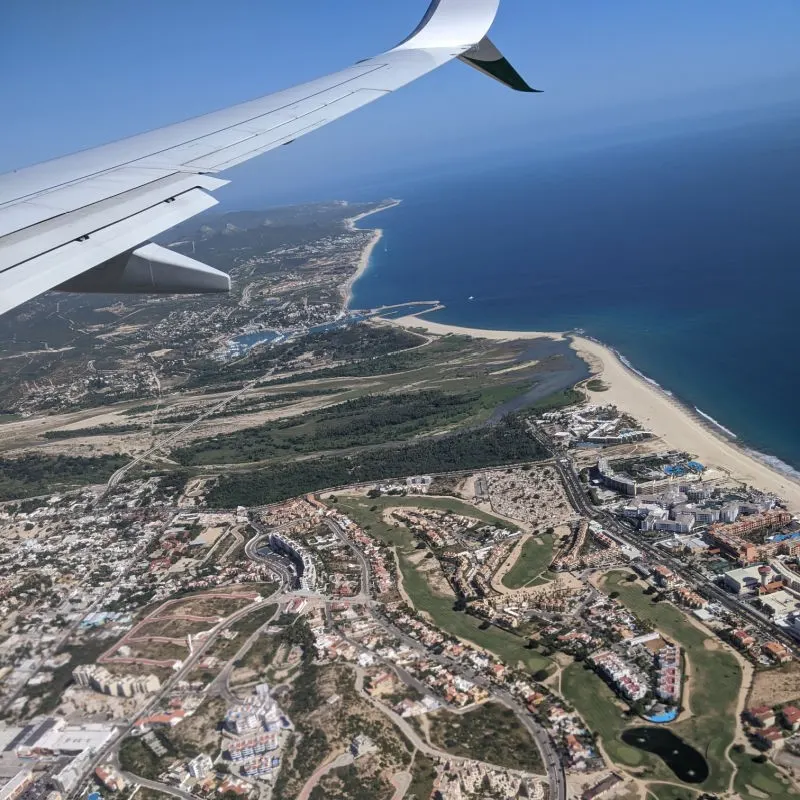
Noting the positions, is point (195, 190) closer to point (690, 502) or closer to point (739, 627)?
point (739, 627)

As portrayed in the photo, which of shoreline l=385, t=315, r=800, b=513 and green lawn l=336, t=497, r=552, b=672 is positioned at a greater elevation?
green lawn l=336, t=497, r=552, b=672

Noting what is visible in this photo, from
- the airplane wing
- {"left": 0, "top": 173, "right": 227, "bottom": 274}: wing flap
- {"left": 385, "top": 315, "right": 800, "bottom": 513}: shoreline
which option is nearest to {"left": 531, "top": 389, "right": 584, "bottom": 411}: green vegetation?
{"left": 385, "top": 315, "right": 800, "bottom": 513}: shoreline

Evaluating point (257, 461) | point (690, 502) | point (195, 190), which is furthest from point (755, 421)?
point (195, 190)

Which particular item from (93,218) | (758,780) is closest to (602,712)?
(758,780)

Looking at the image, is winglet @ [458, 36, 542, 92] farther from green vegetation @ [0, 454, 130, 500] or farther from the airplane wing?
green vegetation @ [0, 454, 130, 500]

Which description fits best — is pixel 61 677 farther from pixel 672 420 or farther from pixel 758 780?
pixel 672 420

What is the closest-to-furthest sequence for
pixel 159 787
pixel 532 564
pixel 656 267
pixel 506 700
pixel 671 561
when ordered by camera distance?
pixel 159 787 → pixel 506 700 → pixel 671 561 → pixel 532 564 → pixel 656 267

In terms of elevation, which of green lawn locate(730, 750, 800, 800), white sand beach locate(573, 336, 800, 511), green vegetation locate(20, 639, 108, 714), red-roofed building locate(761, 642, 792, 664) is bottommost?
white sand beach locate(573, 336, 800, 511)
